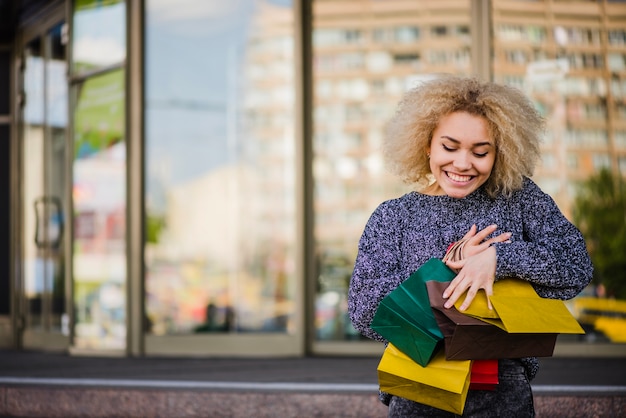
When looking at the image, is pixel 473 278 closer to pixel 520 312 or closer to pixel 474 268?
pixel 474 268

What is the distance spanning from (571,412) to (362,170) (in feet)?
9.74

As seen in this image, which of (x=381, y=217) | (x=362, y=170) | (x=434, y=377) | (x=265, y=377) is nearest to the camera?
(x=434, y=377)

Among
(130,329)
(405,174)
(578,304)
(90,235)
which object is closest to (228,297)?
(130,329)

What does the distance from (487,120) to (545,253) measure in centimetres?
38

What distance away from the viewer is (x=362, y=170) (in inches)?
275

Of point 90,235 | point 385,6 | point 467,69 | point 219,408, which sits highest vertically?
point 385,6

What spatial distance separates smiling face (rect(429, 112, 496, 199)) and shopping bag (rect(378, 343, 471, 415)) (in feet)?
1.53

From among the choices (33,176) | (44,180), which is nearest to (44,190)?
(44,180)

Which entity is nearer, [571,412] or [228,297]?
[571,412]

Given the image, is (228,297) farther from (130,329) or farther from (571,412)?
(571,412)

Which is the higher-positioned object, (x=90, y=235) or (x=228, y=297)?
(x=90, y=235)

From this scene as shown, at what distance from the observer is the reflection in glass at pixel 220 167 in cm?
694

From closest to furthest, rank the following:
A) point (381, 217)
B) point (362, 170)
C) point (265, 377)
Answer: point (381, 217)
point (265, 377)
point (362, 170)

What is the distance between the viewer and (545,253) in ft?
7.29
